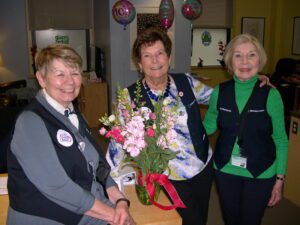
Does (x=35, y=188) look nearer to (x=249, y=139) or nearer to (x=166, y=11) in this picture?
(x=249, y=139)

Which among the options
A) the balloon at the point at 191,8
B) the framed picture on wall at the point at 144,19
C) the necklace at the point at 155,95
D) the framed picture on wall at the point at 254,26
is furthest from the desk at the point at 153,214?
the framed picture on wall at the point at 254,26

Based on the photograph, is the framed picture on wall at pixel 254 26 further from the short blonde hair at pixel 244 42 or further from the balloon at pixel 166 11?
the short blonde hair at pixel 244 42

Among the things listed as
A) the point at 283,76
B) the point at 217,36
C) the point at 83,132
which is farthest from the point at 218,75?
the point at 83,132

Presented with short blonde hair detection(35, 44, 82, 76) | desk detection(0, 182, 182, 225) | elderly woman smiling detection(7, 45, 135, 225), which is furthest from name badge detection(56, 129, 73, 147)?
desk detection(0, 182, 182, 225)

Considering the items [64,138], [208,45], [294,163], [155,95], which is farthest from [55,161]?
[208,45]

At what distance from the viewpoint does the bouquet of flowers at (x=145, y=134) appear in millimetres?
1297

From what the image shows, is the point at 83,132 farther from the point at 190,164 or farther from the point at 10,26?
the point at 10,26

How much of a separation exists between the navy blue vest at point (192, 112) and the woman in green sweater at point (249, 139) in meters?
0.13

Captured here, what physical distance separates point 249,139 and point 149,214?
728 millimetres

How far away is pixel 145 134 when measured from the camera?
4.46ft

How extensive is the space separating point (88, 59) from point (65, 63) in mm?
6216

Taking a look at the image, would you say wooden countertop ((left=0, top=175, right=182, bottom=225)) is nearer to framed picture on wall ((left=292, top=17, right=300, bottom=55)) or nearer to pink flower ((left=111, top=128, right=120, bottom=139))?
pink flower ((left=111, top=128, right=120, bottom=139))

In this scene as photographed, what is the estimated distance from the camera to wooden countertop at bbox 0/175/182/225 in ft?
4.78

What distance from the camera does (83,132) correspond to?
1.46 metres
